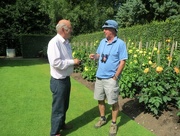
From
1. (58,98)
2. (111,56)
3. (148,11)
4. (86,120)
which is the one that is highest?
(148,11)

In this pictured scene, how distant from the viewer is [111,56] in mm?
4055

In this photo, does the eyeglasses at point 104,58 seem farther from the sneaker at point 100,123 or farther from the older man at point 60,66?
the sneaker at point 100,123

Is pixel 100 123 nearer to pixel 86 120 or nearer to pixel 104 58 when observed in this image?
pixel 86 120

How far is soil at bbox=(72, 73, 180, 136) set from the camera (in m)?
4.28

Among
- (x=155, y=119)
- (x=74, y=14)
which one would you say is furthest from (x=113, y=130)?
(x=74, y=14)

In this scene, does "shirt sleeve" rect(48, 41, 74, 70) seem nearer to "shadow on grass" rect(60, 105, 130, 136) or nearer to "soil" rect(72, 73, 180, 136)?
"shadow on grass" rect(60, 105, 130, 136)

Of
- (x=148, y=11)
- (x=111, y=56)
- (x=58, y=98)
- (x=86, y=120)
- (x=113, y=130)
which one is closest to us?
(x=58, y=98)

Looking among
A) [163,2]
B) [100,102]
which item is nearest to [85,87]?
[100,102]

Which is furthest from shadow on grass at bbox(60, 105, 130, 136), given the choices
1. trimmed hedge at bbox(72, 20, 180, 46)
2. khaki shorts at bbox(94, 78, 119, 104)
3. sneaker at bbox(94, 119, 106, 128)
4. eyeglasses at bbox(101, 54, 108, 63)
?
trimmed hedge at bbox(72, 20, 180, 46)

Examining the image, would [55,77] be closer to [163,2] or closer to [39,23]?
[163,2]

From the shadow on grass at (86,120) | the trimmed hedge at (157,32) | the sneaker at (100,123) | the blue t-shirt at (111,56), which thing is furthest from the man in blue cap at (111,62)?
the trimmed hedge at (157,32)

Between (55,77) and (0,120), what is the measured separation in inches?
71.3

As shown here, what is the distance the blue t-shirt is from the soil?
137cm

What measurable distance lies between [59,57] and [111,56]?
0.97 metres
